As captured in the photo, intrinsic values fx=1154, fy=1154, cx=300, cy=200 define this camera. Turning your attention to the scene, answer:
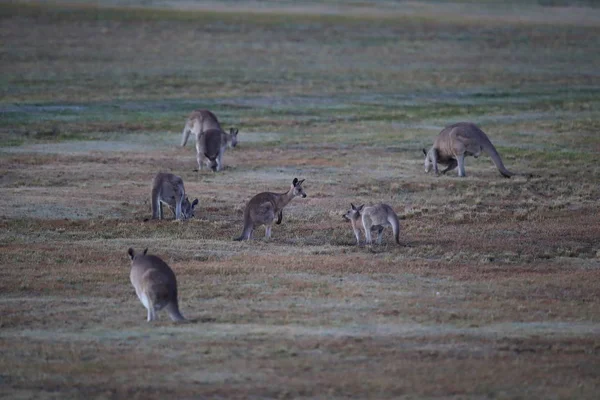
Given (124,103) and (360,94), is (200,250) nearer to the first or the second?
(124,103)

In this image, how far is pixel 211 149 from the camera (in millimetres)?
26625

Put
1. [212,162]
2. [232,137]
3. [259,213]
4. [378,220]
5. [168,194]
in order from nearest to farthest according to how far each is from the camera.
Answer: [378,220] → [259,213] → [168,194] → [212,162] → [232,137]

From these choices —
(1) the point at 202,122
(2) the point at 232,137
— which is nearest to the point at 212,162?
(2) the point at 232,137

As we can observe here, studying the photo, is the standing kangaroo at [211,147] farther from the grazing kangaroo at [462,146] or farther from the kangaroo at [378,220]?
the kangaroo at [378,220]

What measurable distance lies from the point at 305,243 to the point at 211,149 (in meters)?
8.25

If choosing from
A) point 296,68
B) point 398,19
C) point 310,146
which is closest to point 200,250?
point 310,146

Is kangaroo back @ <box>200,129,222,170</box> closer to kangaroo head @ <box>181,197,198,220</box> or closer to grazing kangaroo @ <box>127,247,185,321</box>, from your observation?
kangaroo head @ <box>181,197,198,220</box>

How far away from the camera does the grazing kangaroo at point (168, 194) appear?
2027 centimetres

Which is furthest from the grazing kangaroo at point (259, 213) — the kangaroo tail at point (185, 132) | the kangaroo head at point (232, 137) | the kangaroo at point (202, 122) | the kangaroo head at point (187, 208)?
the kangaroo tail at point (185, 132)

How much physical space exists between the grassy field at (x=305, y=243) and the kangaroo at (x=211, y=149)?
1.36ft

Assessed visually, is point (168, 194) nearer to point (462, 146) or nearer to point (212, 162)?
point (212, 162)

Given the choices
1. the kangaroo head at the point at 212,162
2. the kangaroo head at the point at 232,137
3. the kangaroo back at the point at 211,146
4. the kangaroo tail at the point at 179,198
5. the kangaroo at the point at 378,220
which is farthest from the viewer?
the kangaroo head at the point at 232,137

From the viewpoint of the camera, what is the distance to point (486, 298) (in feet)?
49.1

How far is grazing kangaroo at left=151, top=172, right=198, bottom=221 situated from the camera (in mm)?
20266
